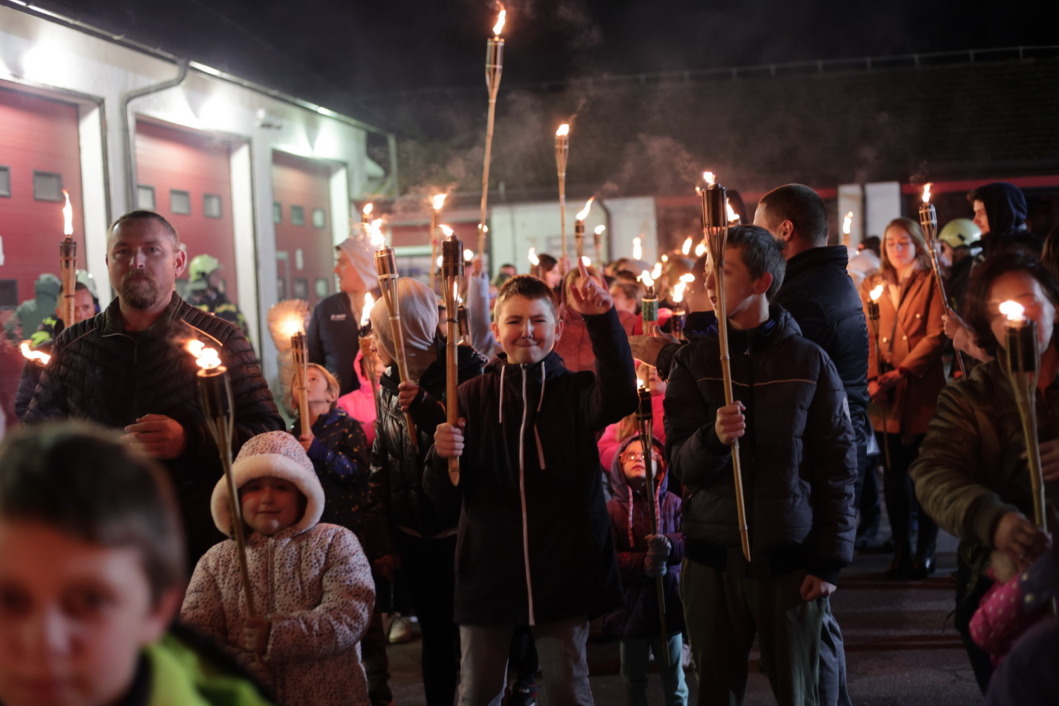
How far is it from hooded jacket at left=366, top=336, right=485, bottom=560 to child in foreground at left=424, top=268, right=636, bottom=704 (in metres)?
0.52

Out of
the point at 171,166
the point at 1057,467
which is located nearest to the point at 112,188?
the point at 171,166

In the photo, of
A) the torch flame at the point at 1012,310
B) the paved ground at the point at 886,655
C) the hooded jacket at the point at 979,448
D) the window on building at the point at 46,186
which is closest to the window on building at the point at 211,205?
the window on building at the point at 46,186

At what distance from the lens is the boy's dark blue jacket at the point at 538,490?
376cm

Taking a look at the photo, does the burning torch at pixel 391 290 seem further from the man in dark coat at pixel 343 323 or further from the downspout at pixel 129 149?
the downspout at pixel 129 149

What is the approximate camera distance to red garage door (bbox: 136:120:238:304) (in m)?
13.3

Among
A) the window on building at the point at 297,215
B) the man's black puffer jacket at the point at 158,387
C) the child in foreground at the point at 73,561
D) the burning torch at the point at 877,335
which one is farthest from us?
the window on building at the point at 297,215

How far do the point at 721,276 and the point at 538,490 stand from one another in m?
1.01

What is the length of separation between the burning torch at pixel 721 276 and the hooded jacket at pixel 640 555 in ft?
3.07

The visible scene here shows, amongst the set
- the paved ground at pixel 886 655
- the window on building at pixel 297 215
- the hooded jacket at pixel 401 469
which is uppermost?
the window on building at pixel 297 215

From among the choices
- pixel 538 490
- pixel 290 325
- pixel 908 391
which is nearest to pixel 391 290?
pixel 538 490

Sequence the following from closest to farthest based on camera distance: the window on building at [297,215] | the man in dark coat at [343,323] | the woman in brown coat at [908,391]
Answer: the woman in brown coat at [908,391] → the man in dark coat at [343,323] → the window on building at [297,215]

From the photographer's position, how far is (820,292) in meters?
4.43

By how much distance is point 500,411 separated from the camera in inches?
156

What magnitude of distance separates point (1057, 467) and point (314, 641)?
6.78 ft
